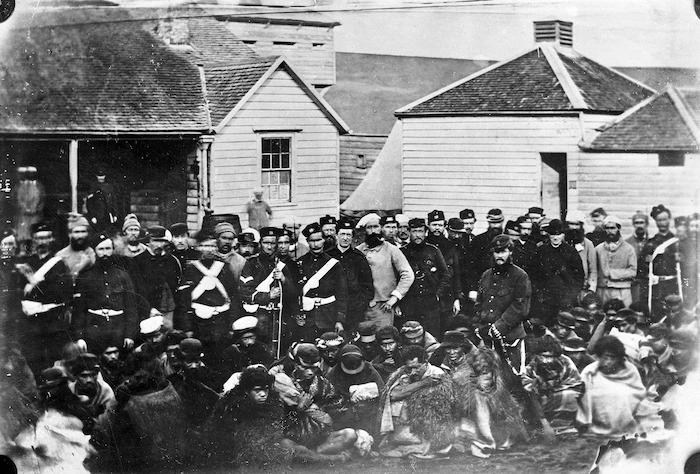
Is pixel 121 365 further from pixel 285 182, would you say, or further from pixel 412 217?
pixel 412 217

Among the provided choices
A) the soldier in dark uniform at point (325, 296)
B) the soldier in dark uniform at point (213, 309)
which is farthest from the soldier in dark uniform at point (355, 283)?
the soldier in dark uniform at point (213, 309)

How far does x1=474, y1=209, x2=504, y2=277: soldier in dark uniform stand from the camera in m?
7.65

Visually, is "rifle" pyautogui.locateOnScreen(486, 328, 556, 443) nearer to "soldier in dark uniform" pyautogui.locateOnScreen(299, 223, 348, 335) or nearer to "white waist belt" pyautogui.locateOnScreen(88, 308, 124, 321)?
"soldier in dark uniform" pyautogui.locateOnScreen(299, 223, 348, 335)

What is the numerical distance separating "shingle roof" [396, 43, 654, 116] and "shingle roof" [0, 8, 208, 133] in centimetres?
173

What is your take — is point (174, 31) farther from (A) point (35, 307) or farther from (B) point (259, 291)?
(A) point (35, 307)

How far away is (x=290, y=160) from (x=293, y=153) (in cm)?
6

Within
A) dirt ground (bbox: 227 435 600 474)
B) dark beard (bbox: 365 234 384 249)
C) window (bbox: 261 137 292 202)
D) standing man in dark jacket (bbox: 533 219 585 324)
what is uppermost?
window (bbox: 261 137 292 202)

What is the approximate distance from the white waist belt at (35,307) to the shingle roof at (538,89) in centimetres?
287

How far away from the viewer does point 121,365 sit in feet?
24.6

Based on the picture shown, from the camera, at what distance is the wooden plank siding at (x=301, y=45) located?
784cm

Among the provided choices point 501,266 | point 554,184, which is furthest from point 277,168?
point 554,184

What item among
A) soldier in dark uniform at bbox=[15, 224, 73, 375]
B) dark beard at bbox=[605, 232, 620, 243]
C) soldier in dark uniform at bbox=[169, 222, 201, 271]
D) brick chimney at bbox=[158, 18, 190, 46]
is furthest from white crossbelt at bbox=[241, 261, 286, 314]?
dark beard at bbox=[605, 232, 620, 243]

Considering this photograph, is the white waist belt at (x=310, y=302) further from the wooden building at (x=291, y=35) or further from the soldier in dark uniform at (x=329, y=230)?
the wooden building at (x=291, y=35)

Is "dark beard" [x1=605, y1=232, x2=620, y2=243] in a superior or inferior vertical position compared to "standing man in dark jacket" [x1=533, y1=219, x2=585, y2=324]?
superior
